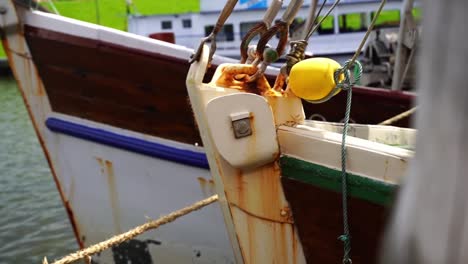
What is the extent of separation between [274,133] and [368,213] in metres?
0.44

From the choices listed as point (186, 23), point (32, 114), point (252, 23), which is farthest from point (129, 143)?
point (186, 23)

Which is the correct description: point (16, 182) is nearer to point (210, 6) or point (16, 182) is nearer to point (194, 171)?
point (194, 171)

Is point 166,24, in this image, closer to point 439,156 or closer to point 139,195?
point 139,195

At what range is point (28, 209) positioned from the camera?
21.4 ft

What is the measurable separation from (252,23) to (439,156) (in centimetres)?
1792

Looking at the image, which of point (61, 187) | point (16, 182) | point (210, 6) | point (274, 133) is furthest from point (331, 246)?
point (210, 6)

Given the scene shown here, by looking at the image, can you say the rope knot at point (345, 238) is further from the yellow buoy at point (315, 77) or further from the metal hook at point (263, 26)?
the metal hook at point (263, 26)

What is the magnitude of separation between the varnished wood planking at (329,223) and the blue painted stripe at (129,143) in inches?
57.0

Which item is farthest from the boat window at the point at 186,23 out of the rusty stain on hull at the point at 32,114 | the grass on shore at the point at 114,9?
the rusty stain on hull at the point at 32,114

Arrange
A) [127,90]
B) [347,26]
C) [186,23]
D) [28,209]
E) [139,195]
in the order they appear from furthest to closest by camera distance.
Result: [186,23] → [347,26] → [28,209] → [139,195] → [127,90]

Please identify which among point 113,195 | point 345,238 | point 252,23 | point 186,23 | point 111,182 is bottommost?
point 113,195

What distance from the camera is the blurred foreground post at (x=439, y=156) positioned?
0.52 metres

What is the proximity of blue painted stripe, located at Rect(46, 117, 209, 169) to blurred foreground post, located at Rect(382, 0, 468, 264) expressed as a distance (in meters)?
2.86

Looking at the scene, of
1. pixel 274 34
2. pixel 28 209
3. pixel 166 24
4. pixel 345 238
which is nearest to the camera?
pixel 345 238
